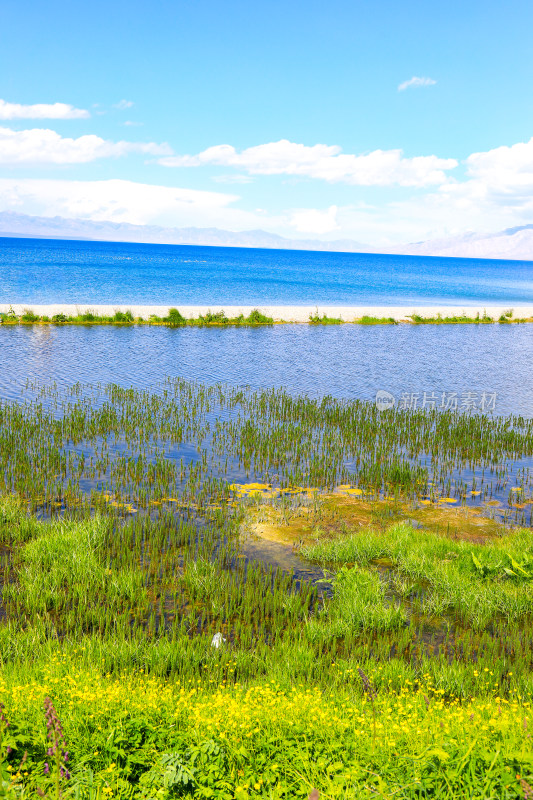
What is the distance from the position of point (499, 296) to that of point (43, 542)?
117682 millimetres

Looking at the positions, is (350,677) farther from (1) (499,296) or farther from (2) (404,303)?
(1) (499,296)

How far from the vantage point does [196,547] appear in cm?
1255

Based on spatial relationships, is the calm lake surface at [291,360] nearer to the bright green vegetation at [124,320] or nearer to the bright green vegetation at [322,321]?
the bright green vegetation at [124,320]

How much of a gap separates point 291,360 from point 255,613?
2613 centimetres

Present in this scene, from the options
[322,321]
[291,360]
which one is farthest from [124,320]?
[291,360]

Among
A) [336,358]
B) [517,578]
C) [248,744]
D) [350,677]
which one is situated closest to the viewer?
[248,744]

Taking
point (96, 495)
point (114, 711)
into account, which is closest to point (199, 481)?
point (96, 495)

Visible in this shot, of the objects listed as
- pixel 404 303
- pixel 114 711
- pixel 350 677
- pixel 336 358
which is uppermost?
pixel 404 303

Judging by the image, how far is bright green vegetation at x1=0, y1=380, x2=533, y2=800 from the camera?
570 centimetres

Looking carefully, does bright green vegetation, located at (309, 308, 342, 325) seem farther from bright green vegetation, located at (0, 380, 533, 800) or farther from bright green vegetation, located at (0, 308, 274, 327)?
bright green vegetation, located at (0, 380, 533, 800)

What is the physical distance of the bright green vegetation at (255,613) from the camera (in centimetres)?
570

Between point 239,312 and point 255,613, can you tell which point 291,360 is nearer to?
point 239,312

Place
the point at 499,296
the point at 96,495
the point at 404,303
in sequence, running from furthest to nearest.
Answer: the point at 499,296 < the point at 404,303 < the point at 96,495

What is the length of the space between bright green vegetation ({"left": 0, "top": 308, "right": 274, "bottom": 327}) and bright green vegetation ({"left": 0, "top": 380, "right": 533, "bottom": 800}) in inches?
1079
